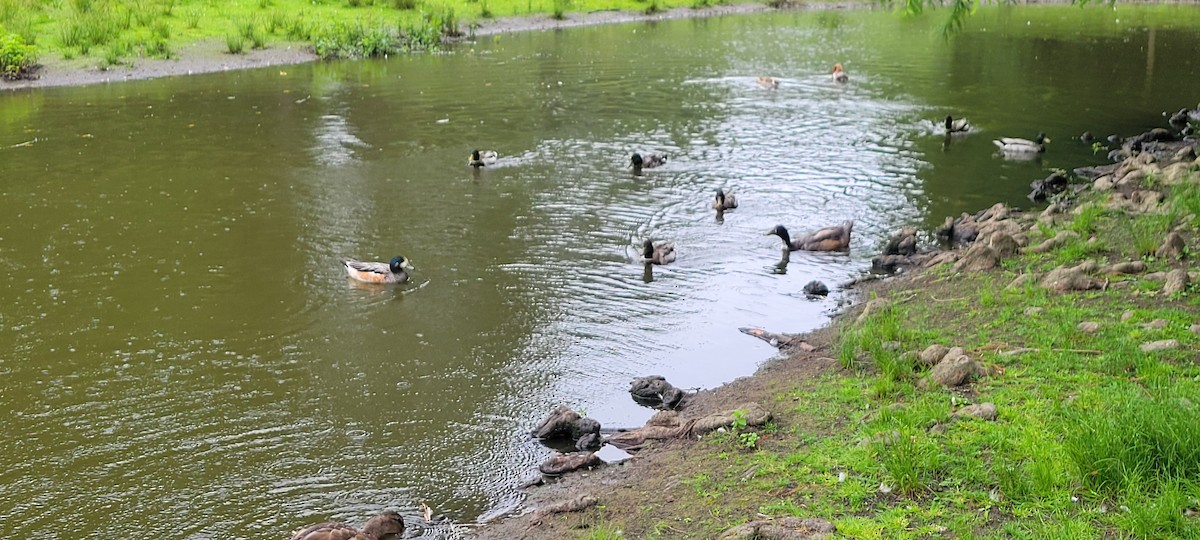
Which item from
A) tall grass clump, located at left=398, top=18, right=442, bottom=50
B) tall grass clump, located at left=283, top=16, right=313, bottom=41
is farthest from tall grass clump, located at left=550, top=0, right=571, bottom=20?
tall grass clump, located at left=283, top=16, right=313, bottom=41

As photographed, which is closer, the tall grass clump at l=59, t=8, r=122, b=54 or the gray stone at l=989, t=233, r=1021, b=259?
the gray stone at l=989, t=233, r=1021, b=259

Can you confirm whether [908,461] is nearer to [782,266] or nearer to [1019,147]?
[782,266]

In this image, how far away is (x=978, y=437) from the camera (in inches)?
265

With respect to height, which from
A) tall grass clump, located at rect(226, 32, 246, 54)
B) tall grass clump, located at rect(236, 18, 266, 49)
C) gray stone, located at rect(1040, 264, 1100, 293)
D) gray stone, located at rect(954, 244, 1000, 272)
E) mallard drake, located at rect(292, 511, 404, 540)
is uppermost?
tall grass clump, located at rect(236, 18, 266, 49)

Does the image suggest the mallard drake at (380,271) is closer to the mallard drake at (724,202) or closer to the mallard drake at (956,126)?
the mallard drake at (724,202)

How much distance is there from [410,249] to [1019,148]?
11140 millimetres

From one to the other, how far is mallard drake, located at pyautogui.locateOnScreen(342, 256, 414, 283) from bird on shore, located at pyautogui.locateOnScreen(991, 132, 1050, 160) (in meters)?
11.5

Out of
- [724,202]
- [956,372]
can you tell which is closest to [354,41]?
[724,202]

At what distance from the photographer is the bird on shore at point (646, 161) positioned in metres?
18.3

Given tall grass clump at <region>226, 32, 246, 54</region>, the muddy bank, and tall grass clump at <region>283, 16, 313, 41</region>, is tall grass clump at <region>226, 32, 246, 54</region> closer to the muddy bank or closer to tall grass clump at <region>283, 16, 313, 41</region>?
the muddy bank

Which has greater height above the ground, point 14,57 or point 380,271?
point 14,57

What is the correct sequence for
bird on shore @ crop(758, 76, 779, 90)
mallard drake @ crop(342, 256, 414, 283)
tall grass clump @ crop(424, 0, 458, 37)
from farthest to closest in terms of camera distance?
1. tall grass clump @ crop(424, 0, 458, 37)
2. bird on shore @ crop(758, 76, 779, 90)
3. mallard drake @ crop(342, 256, 414, 283)

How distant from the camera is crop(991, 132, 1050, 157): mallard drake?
1875 centimetres

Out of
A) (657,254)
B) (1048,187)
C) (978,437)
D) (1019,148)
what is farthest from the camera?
(1019,148)
